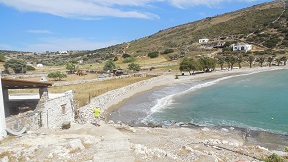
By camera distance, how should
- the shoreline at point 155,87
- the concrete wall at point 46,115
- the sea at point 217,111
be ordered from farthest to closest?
the sea at point 217,111 < the shoreline at point 155,87 < the concrete wall at point 46,115

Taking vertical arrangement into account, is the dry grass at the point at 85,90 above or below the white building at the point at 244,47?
below

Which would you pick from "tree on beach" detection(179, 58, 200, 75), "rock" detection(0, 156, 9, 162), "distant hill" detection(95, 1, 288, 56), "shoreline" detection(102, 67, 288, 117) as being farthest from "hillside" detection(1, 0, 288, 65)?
"rock" detection(0, 156, 9, 162)

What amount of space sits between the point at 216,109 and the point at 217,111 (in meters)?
1.21

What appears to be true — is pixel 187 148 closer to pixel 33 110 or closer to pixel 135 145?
pixel 135 145

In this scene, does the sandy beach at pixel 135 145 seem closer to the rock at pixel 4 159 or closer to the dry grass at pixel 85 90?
the rock at pixel 4 159

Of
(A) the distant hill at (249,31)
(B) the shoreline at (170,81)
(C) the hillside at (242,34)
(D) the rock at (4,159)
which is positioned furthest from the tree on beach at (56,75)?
(A) the distant hill at (249,31)

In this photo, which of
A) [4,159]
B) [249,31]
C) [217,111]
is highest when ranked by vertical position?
[249,31]

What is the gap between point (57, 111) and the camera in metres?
24.5

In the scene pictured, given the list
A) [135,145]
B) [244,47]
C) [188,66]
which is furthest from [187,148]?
[244,47]

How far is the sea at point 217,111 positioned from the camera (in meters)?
28.7

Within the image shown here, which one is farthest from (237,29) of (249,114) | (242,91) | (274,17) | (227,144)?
(227,144)

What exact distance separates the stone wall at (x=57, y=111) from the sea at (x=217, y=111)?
260 inches

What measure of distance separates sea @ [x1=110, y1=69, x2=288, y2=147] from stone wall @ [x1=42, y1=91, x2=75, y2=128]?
6.60 meters

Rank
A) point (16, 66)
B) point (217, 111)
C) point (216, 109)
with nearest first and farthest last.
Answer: point (217, 111)
point (216, 109)
point (16, 66)
